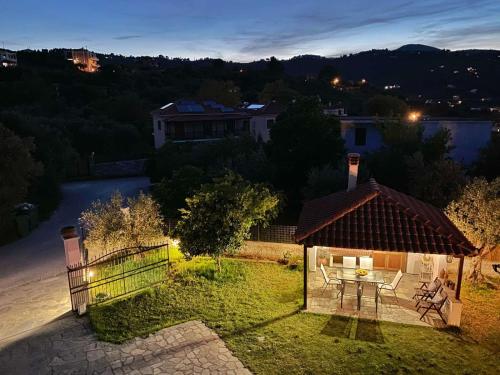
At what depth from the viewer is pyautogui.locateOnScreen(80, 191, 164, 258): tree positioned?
12.7 metres

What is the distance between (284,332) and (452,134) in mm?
23997

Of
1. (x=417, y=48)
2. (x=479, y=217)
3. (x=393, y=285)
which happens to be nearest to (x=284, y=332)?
(x=393, y=285)

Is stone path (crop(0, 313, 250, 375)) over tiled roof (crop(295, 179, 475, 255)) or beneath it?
beneath

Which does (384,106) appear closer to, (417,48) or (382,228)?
(382,228)

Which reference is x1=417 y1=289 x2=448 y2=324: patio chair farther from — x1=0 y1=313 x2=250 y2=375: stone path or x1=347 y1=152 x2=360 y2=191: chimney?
x1=0 y1=313 x2=250 y2=375: stone path

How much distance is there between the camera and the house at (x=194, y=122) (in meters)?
37.4

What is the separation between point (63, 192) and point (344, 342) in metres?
25.3

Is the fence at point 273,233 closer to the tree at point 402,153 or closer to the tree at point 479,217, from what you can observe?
the tree at point 479,217

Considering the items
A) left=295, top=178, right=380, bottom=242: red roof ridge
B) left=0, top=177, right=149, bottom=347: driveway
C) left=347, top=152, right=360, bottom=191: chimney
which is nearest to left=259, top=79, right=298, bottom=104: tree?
left=0, top=177, right=149, bottom=347: driveway

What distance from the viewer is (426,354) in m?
8.26

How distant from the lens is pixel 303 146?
2103cm

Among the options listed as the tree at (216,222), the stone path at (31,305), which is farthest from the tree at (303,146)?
the stone path at (31,305)

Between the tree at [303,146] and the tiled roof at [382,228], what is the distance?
996 centimetres

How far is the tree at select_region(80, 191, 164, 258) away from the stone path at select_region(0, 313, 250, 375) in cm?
372
